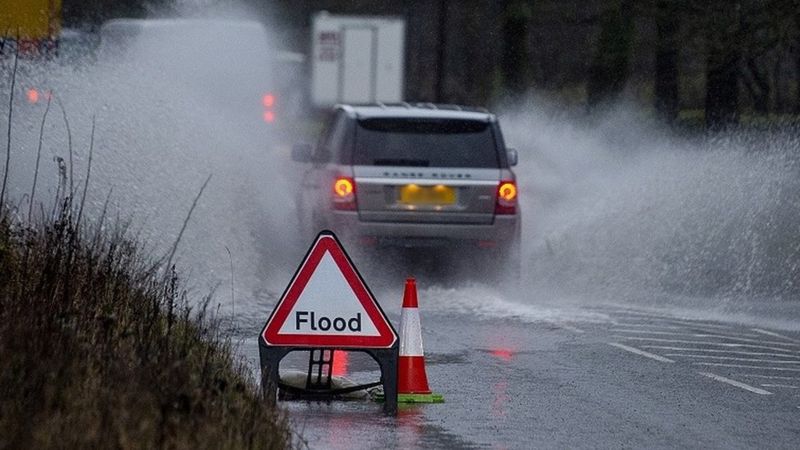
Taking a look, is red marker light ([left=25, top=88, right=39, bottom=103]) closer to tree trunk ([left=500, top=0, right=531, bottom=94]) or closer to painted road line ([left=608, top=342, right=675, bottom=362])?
painted road line ([left=608, top=342, right=675, bottom=362])

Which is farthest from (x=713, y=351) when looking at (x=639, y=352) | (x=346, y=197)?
(x=346, y=197)

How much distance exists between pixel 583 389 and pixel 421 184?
21.5 feet

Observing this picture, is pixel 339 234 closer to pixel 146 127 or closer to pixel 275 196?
pixel 146 127

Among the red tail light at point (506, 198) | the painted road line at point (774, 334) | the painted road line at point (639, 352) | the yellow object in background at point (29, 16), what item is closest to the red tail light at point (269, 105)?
the red tail light at point (506, 198)

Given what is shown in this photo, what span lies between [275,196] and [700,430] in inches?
612

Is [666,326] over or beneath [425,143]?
beneath

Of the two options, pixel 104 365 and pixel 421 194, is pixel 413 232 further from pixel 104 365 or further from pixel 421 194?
pixel 104 365

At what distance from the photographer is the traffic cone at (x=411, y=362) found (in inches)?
458

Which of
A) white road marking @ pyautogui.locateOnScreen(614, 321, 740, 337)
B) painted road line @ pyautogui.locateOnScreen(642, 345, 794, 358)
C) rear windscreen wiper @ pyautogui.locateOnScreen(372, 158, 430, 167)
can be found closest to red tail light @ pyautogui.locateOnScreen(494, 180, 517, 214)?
rear windscreen wiper @ pyautogui.locateOnScreen(372, 158, 430, 167)

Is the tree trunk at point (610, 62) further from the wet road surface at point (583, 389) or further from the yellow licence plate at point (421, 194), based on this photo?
the wet road surface at point (583, 389)

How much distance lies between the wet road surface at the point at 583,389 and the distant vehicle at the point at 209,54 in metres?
15.6

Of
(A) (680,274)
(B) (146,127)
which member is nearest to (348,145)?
(B) (146,127)

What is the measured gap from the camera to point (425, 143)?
758 inches

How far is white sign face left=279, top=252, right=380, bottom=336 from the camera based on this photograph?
11.0 m
